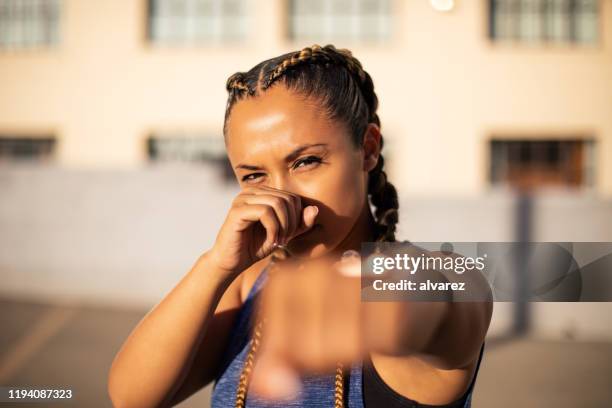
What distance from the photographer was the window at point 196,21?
8.27 metres

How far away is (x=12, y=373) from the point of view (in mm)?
3717

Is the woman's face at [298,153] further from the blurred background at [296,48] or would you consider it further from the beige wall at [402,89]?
the beige wall at [402,89]

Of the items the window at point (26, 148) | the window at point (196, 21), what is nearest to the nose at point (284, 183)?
the window at point (196, 21)

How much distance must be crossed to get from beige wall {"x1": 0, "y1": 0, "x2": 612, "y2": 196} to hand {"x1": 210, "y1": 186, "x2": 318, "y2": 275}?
23.5ft

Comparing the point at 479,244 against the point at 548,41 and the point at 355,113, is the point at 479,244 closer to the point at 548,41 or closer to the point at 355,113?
the point at 355,113

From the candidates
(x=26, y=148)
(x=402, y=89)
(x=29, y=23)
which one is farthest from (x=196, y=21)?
(x=402, y=89)

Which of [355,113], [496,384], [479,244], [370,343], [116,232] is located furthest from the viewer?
[116,232]

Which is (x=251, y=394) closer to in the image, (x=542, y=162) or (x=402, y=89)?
(x=402, y=89)

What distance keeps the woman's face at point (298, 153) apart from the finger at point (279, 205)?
84 mm

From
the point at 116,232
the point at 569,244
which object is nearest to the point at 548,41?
the point at 116,232

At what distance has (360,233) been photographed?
102cm

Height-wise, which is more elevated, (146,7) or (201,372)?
(146,7)

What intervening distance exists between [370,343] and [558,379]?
3584mm

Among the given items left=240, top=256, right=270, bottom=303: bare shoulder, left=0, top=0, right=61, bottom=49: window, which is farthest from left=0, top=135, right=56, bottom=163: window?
left=240, top=256, right=270, bottom=303: bare shoulder
